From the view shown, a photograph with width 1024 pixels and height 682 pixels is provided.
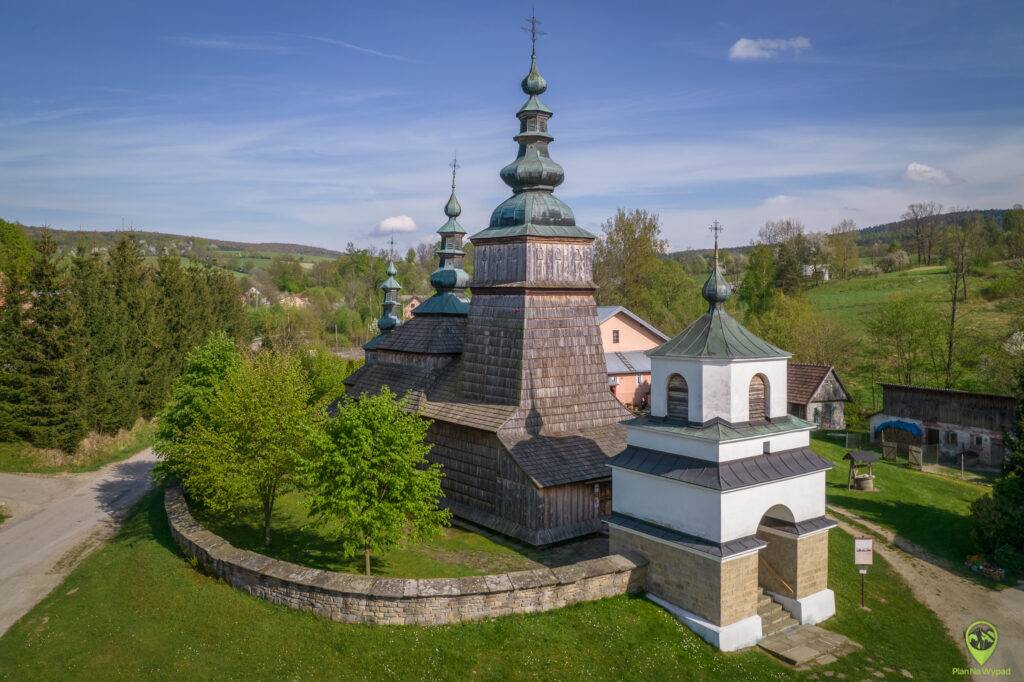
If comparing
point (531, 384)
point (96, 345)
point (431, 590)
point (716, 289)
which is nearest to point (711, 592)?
point (431, 590)

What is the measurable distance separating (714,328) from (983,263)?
54.9m

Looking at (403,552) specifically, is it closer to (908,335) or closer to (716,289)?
(716,289)

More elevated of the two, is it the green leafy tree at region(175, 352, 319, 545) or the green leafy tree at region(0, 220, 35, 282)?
the green leafy tree at region(0, 220, 35, 282)

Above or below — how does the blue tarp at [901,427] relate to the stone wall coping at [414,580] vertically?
above

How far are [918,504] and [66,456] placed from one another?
3424cm

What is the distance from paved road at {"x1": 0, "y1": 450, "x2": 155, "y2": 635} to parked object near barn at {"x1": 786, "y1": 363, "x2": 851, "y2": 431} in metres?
30.5

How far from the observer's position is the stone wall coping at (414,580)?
12.9 meters

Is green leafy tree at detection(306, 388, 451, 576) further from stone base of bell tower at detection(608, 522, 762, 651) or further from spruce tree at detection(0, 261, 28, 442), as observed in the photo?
spruce tree at detection(0, 261, 28, 442)

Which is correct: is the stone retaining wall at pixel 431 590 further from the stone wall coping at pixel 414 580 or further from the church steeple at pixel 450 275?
the church steeple at pixel 450 275

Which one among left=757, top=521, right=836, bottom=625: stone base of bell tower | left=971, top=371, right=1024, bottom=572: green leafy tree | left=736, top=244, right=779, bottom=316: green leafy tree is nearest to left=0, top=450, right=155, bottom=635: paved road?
left=757, top=521, right=836, bottom=625: stone base of bell tower

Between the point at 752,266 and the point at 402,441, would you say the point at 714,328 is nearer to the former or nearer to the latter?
the point at 402,441

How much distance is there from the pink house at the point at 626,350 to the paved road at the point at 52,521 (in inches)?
904

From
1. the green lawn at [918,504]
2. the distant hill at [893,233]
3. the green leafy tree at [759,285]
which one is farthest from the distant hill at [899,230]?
the green lawn at [918,504]

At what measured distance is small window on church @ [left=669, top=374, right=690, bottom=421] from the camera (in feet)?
46.3
